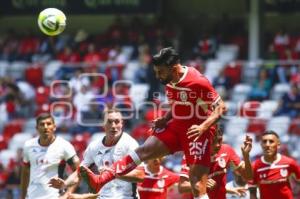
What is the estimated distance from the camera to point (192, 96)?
400 inches

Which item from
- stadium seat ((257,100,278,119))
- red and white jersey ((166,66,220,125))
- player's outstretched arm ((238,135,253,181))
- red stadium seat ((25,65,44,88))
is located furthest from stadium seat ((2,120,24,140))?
red and white jersey ((166,66,220,125))

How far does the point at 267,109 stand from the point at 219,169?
8.37 meters

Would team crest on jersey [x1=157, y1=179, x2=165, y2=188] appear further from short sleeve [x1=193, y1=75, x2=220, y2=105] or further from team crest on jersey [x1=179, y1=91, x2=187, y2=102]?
short sleeve [x1=193, y1=75, x2=220, y2=105]

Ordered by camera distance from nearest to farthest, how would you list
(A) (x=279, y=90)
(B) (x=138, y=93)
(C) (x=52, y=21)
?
(C) (x=52, y=21)
(A) (x=279, y=90)
(B) (x=138, y=93)

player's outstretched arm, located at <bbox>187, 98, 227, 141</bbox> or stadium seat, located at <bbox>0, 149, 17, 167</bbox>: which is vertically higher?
player's outstretched arm, located at <bbox>187, 98, 227, 141</bbox>

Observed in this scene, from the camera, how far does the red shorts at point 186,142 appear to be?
10148mm

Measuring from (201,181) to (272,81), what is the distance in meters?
10.7

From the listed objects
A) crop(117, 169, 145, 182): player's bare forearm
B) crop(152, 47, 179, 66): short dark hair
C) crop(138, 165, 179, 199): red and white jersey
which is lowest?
crop(138, 165, 179, 199): red and white jersey

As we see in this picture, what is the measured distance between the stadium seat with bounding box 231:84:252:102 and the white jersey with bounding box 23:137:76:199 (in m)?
8.65

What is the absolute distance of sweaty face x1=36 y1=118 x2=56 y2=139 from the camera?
12.4 m

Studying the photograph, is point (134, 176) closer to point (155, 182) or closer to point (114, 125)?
point (114, 125)

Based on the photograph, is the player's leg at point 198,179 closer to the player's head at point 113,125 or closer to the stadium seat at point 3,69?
the player's head at point 113,125

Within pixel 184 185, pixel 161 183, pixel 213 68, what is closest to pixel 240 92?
pixel 213 68

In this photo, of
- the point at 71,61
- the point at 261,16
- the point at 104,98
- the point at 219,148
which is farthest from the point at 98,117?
the point at 219,148
